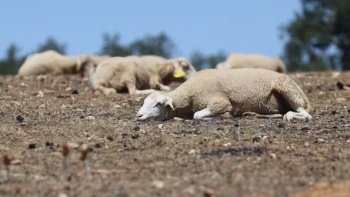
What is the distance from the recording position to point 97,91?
58.6ft

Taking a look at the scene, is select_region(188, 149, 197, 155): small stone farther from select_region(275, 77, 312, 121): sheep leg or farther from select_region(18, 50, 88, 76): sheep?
select_region(18, 50, 88, 76): sheep

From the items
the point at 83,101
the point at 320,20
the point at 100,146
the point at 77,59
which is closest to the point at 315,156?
the point at 100,146

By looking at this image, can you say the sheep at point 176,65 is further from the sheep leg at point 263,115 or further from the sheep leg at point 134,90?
the sheep leg at point 263,115

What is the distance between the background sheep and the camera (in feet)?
59.7

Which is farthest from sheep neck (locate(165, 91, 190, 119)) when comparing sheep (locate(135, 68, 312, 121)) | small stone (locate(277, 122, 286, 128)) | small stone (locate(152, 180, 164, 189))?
small stone (locate(152, 180, 164, 189))

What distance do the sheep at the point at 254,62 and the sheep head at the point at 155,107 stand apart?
56.5 ft

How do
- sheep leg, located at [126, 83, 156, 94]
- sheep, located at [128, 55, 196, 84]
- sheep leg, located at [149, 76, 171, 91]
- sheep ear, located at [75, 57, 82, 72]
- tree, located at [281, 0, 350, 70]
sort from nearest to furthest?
sheep leg, located at [126, 83, 156, 94] < sheep leg, located at [149, 76, 171, 91] < sheep, located at [128, 55, 196, 84] < sheep ear, located at [75, 57, 82, 72] < tree, located at [281, 0, 350, 70]

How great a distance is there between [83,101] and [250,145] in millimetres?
6267

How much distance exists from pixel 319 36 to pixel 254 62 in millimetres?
20860

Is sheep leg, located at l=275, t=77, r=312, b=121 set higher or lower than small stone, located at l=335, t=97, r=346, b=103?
higher

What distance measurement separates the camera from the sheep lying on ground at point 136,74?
717 inches

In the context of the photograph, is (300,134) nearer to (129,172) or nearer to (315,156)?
(315,156)

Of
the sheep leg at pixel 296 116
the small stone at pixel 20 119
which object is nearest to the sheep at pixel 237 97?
the sheep leg at pixel 296 116

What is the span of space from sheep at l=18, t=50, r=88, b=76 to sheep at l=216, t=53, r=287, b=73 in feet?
15.0
